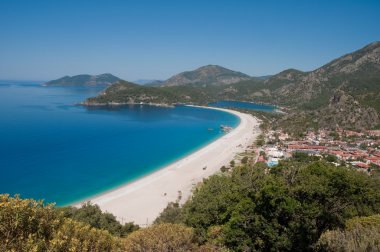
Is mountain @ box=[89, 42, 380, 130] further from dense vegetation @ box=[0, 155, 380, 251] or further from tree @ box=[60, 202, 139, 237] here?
tree @ box=[60, 202, 139, 237]

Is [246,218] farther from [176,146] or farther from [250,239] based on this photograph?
[176,146]

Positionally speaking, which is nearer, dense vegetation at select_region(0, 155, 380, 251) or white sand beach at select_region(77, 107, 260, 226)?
dense vegetation at select_region(0, 155, 380, 251)

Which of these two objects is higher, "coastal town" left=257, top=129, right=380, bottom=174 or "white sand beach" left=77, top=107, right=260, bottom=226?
"coastal town" left=257, top=129, right=380, bottom=174

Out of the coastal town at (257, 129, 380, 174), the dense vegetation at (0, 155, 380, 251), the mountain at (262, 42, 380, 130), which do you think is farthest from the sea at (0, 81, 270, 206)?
the mountain at (262, 42, 380, 130)

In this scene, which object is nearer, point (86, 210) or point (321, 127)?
point (86, 210)

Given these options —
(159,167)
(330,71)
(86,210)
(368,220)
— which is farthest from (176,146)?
(330,71)
